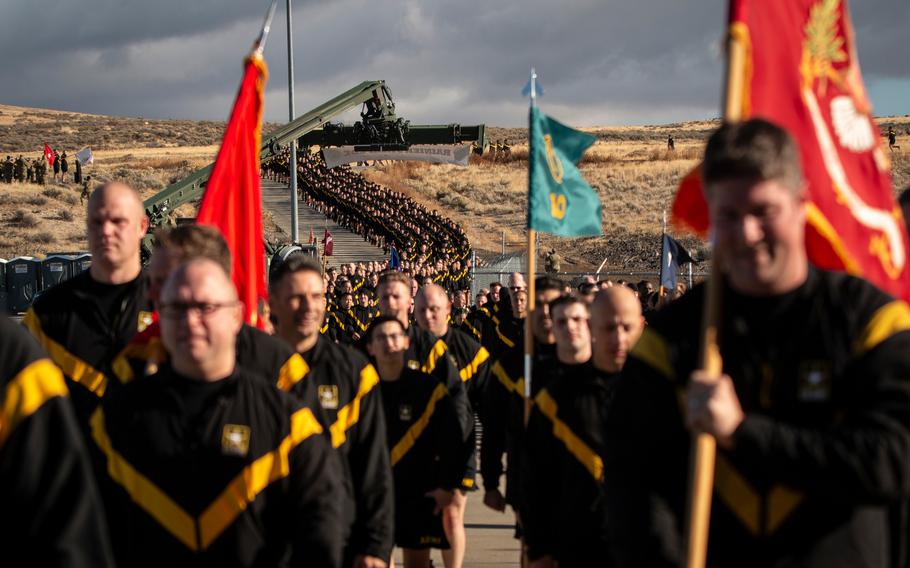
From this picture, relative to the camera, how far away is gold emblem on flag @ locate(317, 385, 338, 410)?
211 inches

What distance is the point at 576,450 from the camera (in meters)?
5.33

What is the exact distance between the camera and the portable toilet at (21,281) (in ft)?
101

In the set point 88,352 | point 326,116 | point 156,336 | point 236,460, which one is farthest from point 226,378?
point 326,116

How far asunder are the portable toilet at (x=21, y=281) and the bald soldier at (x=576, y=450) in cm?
2782

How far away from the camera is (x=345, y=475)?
4.85m

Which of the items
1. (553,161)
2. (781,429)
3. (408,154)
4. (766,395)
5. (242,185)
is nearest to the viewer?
(781,429)

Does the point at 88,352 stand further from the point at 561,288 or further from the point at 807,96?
the point at 561,288

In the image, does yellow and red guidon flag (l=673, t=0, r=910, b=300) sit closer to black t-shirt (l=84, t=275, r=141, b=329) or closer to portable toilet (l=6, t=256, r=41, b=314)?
black t-shirt (l=84, t=275, r=141, b=329)

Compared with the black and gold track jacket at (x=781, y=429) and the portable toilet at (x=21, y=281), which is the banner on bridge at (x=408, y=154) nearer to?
the portable toilet at (x=21, y=281)

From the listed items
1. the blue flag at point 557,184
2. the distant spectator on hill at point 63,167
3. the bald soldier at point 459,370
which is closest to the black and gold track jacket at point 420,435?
the bald soldier at point 459,370

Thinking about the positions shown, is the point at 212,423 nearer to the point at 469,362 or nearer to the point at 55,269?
the point at 469,362

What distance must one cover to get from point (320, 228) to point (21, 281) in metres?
15.9

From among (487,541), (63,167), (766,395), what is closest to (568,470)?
(766,395)

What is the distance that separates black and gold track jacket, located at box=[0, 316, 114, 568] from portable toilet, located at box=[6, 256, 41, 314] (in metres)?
29.8
